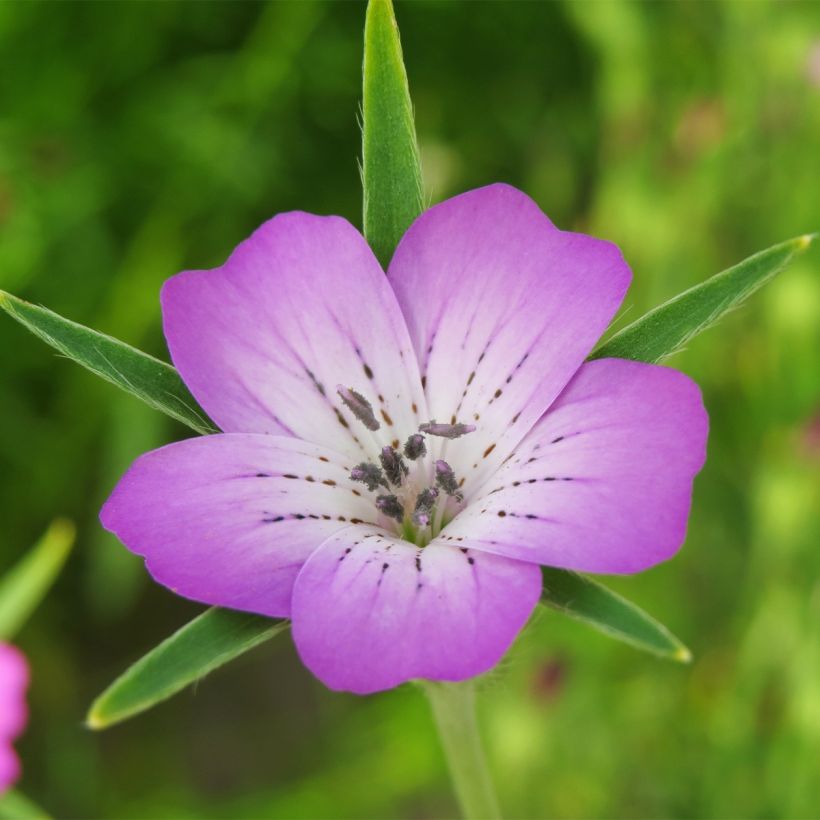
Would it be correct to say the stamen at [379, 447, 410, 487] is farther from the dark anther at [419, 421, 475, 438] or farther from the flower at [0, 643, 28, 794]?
the flower at [0, 643, 28, 794]

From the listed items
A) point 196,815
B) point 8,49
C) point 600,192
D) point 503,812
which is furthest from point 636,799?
point 8,49

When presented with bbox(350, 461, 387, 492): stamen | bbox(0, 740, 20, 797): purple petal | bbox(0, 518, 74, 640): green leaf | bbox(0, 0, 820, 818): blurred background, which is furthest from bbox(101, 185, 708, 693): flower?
bbox(0, 0, 820, 818): blurred background

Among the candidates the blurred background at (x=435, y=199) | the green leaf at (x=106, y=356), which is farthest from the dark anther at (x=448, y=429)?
the blurred background at (x=435, y=199)

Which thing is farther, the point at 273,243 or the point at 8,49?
the point at 8,49

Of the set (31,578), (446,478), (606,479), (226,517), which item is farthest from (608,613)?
(31,578)

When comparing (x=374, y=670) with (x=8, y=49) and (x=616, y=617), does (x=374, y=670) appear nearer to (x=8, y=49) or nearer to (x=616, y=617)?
(x=616, y=617)

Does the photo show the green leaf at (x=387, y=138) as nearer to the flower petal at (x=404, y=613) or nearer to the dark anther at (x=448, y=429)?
the dark anther at (x=448, y=429)

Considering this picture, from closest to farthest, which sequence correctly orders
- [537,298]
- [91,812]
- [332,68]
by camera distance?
[537,298]
[332,68]
[91,812]
